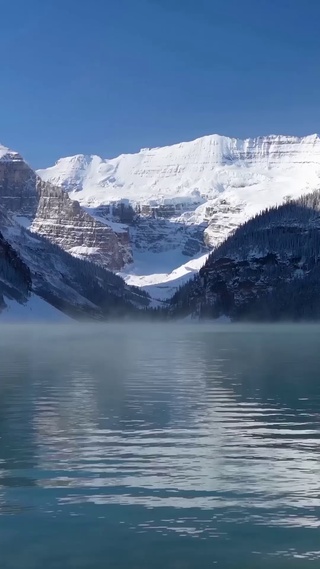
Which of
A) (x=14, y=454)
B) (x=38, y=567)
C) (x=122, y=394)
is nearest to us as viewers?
(x=38, y=567)

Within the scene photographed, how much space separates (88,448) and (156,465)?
16.0 feet

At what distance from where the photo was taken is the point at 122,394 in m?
67.2

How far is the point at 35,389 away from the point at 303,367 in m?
32.4

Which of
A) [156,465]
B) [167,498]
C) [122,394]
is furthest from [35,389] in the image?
[167,498]

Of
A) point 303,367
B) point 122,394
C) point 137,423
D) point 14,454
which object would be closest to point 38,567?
point 14,454

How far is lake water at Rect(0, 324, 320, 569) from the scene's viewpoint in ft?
93.0

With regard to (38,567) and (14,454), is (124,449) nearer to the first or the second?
(14,454)

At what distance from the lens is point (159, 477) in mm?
36906

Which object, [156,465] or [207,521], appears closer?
[207,521]

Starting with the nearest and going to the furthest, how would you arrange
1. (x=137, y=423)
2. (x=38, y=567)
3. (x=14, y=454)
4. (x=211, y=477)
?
1. (x=38, y=567)
2. (x=211, y=477)
3. (x=14, y=454)
4. (x=137, y=423)

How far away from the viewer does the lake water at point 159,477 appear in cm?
2834

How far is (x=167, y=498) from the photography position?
33719mm

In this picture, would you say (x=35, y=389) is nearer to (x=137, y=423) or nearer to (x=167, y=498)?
(x=137, y=423)

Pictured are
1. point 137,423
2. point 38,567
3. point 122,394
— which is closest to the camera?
point 38,567
